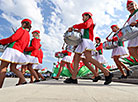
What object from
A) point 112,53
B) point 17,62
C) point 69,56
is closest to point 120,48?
point 112,53

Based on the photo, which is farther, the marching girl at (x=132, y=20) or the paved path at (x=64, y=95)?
the marching girl at (x=132, y=20)

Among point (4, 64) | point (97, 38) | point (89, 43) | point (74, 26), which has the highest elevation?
point (97, 38)

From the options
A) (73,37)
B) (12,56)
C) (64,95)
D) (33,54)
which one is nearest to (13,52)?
(12,56)

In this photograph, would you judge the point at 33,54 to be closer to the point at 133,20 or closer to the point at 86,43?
the point at 86,43

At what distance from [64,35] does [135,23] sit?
173 cm

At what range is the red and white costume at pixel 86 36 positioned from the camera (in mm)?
3041

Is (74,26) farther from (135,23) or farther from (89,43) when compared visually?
(135,23)

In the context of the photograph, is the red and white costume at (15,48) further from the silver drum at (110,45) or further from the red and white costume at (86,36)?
the silver drum at (110,45)

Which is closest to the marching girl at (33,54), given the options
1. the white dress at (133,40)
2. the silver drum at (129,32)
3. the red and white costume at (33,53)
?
the red and white costume at (33,53)

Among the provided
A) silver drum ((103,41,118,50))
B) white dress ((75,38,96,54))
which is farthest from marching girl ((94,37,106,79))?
white dress ((75,38,96,54))

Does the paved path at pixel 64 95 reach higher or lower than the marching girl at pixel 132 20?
lower

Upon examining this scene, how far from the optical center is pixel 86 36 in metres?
3.32

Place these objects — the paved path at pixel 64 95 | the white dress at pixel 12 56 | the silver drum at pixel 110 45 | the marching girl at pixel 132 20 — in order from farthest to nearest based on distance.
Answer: the silver drum at pixel 110 45 → the marching girl at pixel 132 20 → the white dress at pixel 12 56 → the paved path at pixel 64 95

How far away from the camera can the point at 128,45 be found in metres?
3.51
